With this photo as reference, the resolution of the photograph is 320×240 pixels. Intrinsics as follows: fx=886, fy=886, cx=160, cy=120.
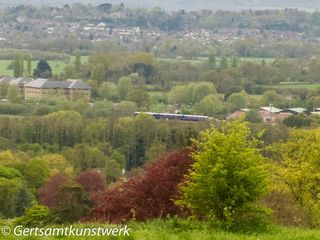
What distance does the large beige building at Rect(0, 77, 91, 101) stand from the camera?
69.1 metres

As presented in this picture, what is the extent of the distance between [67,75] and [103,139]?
32788 mm

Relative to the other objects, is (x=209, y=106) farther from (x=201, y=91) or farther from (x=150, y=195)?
(x=150, y=195)

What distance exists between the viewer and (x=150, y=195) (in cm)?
1425

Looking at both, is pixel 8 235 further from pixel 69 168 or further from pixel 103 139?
pixel 103 139

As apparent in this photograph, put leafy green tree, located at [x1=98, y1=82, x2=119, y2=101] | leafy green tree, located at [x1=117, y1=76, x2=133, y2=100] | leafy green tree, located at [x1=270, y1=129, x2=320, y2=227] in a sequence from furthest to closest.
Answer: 1. leafy green tree, located at [x1=98, y1=82, x2=119, y2=101]
2. leafy green tree, located at [x1=117, y1=76, x2=133, y2=100]
3. leafy green tree, located at [x1=270, y1=129, x2=320, y2=227]

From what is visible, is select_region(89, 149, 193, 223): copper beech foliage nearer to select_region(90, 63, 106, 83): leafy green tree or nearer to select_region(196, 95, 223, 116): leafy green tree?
select_region(196, 95, 223, 116): leafy green tree

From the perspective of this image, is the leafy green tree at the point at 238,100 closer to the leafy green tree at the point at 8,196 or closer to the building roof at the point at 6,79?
the building roof at the point at 6,79

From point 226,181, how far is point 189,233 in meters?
1.22

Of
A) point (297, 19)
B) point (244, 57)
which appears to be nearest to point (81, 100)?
point (244, 57)

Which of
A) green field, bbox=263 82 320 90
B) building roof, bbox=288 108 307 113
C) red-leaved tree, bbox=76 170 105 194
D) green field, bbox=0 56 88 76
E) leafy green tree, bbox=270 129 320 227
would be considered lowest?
green field, bbox=0 56 88 76

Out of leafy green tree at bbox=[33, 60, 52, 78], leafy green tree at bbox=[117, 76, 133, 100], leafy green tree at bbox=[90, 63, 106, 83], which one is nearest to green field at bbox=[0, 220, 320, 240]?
leafy green tree at bbox=[117, 76, 133, 100]

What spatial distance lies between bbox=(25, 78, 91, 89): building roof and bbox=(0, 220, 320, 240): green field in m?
59.1

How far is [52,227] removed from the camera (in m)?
10.6

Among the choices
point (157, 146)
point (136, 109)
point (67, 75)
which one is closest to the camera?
point (157, 146)
